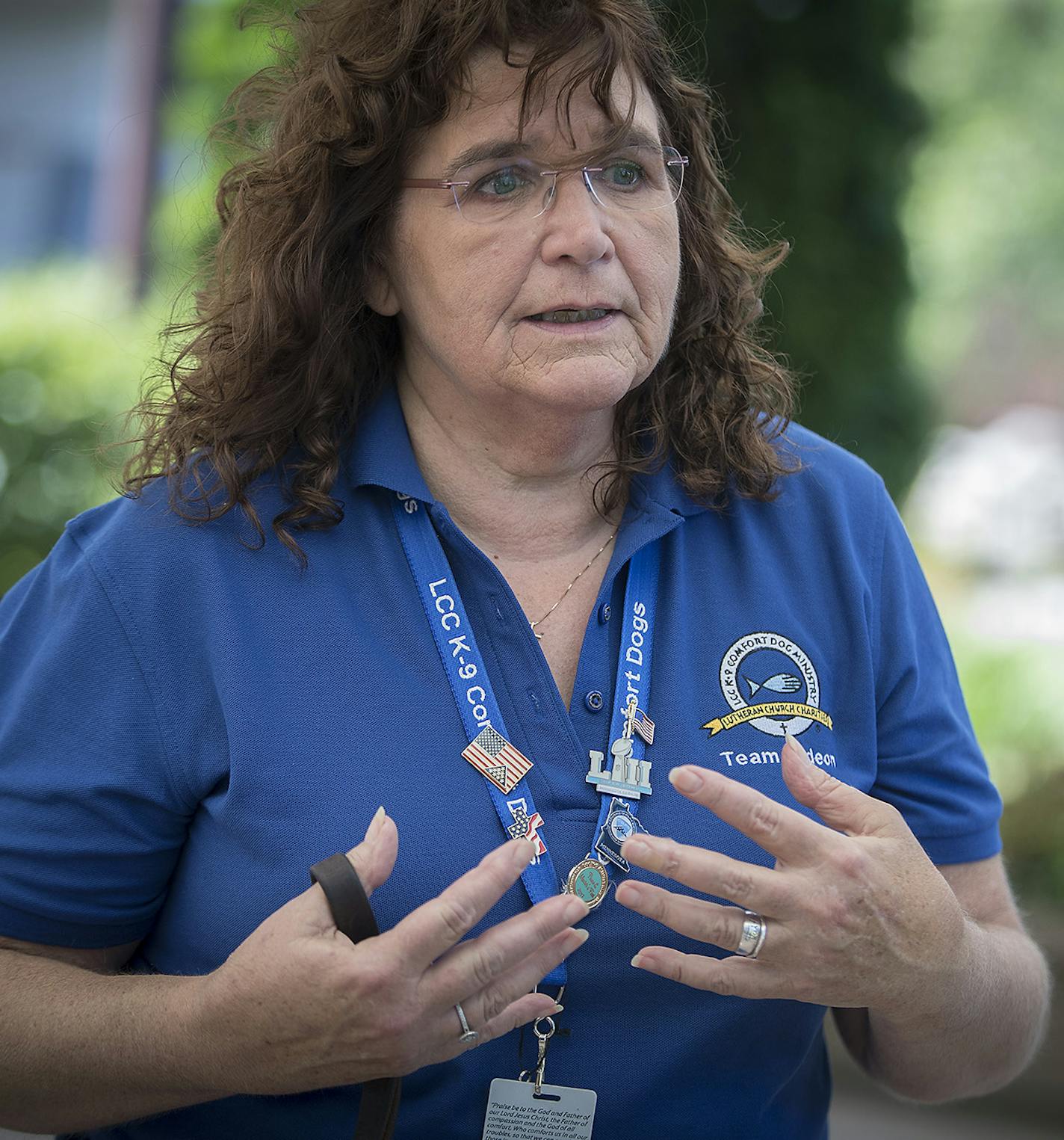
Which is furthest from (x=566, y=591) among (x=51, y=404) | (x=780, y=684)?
(x=51, y=404)

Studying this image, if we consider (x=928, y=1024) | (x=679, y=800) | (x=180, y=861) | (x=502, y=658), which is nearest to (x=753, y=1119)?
(x=928, y=1024)

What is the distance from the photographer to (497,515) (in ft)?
6.91

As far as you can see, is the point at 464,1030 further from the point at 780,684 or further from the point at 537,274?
the point at 537,274

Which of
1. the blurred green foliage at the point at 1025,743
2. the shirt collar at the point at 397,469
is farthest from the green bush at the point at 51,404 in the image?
the blurred green foliage at the point at 1025,743

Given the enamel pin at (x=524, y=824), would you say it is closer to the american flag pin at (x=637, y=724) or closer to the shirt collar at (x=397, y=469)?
the american flag pin at (x=637, y=724)

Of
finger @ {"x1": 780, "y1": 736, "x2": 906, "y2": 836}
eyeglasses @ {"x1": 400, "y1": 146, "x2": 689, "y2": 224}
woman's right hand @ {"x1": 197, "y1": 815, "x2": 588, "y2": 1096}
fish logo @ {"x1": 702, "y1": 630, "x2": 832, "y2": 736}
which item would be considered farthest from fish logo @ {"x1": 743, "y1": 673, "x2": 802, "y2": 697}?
eyeglasses @ {"x1": 400, "y1": 146, "x2": 689, "y2": 224}

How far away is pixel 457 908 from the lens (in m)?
1.51

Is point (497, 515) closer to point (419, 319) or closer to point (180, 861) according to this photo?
point (419, 319)

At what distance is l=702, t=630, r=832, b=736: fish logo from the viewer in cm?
195

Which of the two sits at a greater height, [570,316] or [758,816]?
[570,316]

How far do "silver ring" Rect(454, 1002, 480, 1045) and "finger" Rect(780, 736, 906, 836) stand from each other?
511 millimetres

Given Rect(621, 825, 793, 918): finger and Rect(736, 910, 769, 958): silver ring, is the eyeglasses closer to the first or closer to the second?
Rect(621, 825, 793, 918): finger

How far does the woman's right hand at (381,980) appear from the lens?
1522 mm

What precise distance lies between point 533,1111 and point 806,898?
0.53 metres
